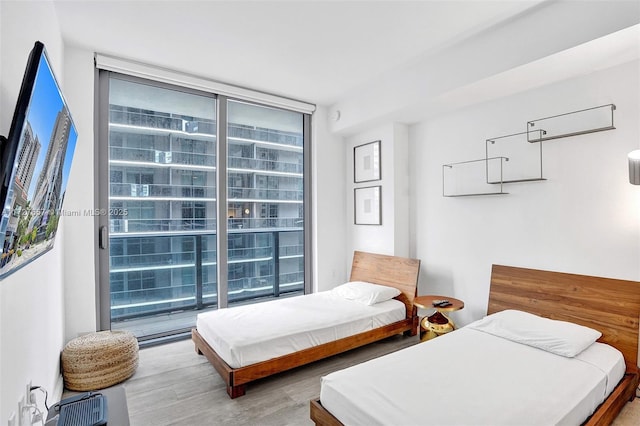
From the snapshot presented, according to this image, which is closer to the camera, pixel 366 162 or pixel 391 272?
pixel 391 272

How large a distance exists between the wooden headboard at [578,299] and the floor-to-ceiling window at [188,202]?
248 centimetres

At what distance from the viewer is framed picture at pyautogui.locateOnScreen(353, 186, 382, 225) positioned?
13.4 ft

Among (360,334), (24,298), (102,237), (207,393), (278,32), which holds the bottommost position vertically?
(207,393)

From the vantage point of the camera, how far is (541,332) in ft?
7.38

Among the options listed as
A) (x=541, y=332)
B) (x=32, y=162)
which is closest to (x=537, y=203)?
(x=541, y=332)

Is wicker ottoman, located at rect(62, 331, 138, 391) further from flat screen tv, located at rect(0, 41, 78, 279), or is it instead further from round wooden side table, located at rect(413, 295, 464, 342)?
round wooden side table, located at rect(413, 295, 464, 342)

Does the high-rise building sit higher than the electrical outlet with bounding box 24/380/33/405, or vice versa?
the high-rise building

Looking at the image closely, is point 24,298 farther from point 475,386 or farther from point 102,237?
point 475,386

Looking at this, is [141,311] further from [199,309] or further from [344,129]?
[344,129]

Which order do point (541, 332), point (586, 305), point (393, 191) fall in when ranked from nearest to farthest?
point (541, 332)
point (586, 305)
point (393, 191)

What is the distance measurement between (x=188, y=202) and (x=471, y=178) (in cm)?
302

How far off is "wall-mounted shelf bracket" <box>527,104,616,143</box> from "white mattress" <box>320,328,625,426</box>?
5.17 ft

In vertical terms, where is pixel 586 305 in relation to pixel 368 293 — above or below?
above

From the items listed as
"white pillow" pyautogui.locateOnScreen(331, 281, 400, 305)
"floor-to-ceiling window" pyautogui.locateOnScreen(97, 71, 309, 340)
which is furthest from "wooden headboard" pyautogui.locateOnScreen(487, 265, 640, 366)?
"floor-to-ceiling window" pyautogui.locateOnScreen(97, 71, 309, 340)
